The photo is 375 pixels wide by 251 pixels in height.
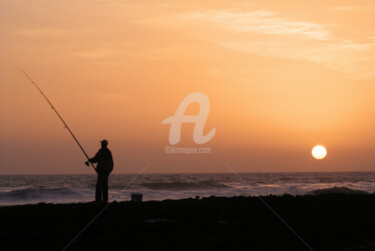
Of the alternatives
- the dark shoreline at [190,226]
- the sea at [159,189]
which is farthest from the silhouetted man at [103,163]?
the sea at [159,189]

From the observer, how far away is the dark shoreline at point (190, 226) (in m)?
9.56

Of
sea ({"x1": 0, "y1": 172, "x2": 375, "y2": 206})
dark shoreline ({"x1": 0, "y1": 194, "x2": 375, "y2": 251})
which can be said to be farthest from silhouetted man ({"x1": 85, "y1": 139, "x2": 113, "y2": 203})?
sea ({"x1": 0, "y1": 172, "x2": 375, "y2": 206})

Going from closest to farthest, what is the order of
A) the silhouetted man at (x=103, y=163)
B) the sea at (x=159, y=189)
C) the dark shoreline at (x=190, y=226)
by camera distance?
the dark shoreline at (x=190, y=226), the silhouetted man at (x=103, y=163), the sea at (x=159, y=189)

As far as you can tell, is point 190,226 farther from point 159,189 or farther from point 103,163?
point 159,189

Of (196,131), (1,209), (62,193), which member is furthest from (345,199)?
(62,193)

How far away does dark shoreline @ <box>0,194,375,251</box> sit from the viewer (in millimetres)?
9562

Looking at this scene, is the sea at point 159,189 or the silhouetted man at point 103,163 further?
the sea at point 159,189

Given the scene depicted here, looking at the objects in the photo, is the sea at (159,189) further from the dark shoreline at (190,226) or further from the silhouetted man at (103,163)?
the dark shoreline at (190,226)

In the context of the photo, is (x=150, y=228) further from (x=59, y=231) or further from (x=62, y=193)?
(x=62, y=193)

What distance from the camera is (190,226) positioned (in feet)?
38.8

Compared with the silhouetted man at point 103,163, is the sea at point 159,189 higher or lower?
lower

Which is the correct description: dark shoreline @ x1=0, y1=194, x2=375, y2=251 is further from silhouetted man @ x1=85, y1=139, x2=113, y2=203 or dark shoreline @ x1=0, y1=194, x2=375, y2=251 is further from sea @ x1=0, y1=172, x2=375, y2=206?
sea @ x1=0, y1=172, x2=375, y2=206

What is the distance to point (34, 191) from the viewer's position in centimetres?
3503

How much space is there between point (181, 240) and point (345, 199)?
33.1 ft
